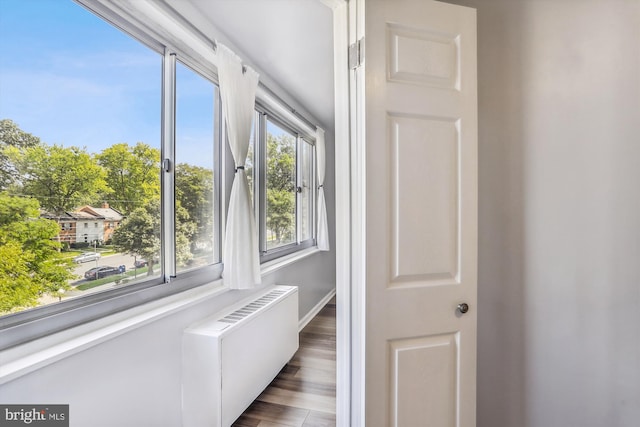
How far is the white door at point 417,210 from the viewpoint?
1.10 m

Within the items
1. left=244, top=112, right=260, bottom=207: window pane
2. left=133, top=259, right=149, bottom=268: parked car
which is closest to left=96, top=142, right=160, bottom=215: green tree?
left=133, top=259, right=149, bottom=268: parked car

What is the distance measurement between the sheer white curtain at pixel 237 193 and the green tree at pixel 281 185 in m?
0.92

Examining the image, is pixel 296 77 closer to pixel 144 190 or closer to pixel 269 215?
pixel 269 215

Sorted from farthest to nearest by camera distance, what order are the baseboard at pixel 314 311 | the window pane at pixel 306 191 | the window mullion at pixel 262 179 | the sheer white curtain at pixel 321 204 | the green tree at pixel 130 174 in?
the sheer white curtain at pixel 321 204
the window pane at pixel 306 191
the baseboard at pixel 314 311
the window mullion at pixel 262 179
the green tree at pixel 130 174

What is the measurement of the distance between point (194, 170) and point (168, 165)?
0.22m

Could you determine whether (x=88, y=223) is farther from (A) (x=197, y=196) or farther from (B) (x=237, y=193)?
(B) (x=237, y=193)

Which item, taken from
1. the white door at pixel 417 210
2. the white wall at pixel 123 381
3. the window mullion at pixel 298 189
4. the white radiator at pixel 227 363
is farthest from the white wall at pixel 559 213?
the window mullion at pixel 298 189

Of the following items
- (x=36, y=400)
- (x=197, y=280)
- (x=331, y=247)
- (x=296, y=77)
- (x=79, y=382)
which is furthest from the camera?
(x=331, y=247)

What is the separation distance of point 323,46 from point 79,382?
251cm

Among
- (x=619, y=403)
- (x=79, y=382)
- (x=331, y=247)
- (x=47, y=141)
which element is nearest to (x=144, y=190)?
(x=47, y=141)

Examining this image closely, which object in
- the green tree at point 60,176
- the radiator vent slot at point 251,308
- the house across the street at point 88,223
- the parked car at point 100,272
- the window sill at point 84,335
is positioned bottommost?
the radiator vent slot at point 251,308

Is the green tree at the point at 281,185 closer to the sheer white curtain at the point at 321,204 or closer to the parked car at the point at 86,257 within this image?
the sheer white curtain at the point at 321,204

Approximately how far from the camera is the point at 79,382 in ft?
3.63

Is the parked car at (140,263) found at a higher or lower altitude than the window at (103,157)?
lower
